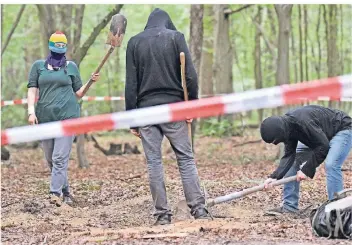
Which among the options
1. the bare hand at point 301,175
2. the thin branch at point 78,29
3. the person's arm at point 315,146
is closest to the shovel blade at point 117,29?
the person's arm at point 315,146

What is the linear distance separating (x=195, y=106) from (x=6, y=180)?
7.75 metres

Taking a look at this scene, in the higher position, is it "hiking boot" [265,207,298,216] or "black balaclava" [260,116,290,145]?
"black balaclava" [260,116,290,145]

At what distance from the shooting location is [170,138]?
22.6 ft

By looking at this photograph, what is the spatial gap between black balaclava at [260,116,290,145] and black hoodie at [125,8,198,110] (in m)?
0.74

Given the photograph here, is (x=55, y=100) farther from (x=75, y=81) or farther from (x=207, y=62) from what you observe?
(x=207, y=62)

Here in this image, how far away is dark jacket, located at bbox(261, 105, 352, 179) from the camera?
6.72 metres

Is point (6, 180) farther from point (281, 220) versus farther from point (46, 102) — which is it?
point (281, 220)

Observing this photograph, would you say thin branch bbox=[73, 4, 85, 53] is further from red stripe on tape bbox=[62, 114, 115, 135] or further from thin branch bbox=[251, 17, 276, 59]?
thin branch bbox=[251, 17, 276, 59]

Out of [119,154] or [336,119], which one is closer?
[336,119]

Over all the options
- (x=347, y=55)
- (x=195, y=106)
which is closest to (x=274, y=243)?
(x=195, y=106)

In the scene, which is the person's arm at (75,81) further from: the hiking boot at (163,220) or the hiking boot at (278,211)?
the hiking boot at (278,211)

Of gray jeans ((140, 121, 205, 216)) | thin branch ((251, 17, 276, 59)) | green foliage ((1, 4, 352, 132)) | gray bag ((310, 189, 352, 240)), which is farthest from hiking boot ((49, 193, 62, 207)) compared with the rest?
thin branch ((251, 17, 276, 59))

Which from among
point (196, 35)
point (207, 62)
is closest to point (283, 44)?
point (196, 35)

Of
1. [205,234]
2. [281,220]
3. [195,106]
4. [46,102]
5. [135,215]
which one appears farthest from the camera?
[46,102]
